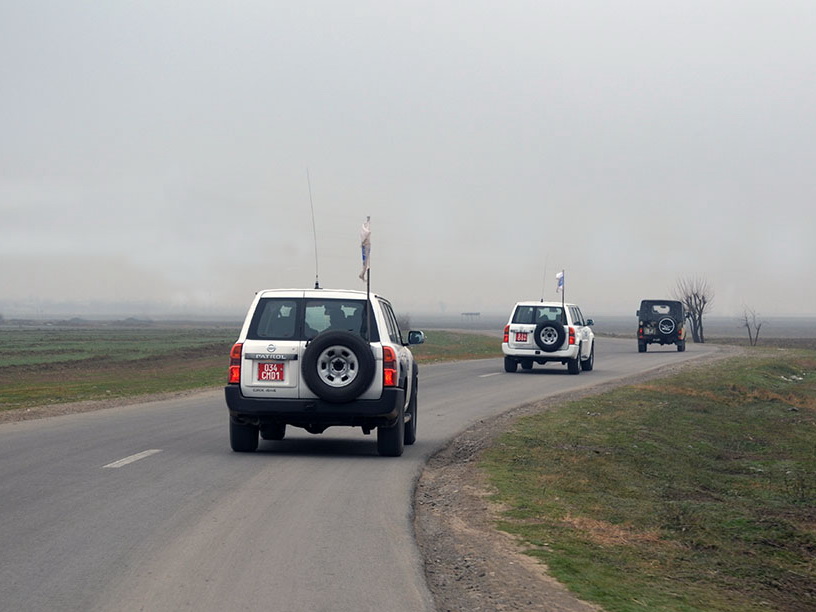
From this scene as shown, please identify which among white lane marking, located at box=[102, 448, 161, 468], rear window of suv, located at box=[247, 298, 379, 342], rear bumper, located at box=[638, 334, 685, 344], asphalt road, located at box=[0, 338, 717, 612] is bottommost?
asphalt road, located at box=[0, 338, 717, 612]

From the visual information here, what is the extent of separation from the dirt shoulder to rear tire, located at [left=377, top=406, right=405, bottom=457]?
0.49 metres

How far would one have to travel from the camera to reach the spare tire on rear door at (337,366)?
41.0 ft

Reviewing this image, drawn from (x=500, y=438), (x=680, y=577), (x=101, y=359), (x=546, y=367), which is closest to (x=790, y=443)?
(x=500, y=438)

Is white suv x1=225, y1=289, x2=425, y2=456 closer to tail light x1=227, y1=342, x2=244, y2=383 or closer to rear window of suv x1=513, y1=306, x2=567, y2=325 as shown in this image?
tail light x1=227, y1=342, x2=244, y2=383

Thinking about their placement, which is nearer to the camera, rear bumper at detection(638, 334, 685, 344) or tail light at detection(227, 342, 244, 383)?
tail light at detection(227, 342, 244, 383)

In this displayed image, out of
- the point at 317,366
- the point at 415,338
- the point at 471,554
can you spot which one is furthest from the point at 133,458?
the point at 471,554

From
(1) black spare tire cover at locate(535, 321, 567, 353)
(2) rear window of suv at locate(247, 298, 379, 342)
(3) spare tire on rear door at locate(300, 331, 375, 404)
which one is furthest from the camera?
(1) black spare tire cover at locate(535, 321, 567, 353)

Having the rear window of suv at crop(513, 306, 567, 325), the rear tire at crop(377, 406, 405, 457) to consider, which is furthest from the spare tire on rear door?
the rear window of suv at crop(513, 306, 567, 325)

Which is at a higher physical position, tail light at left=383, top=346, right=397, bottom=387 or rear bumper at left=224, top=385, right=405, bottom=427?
tail light at left=383, top=346, right=397, bottom=387

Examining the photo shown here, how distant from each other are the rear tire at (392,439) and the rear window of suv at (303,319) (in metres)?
1.13

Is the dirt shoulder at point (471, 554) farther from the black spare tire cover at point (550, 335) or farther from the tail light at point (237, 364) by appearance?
the black spare tire cover at point (550, 335)

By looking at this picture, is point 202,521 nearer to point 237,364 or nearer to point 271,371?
point 271,371

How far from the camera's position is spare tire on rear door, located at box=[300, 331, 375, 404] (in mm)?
12492

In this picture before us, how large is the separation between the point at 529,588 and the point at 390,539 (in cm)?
173
